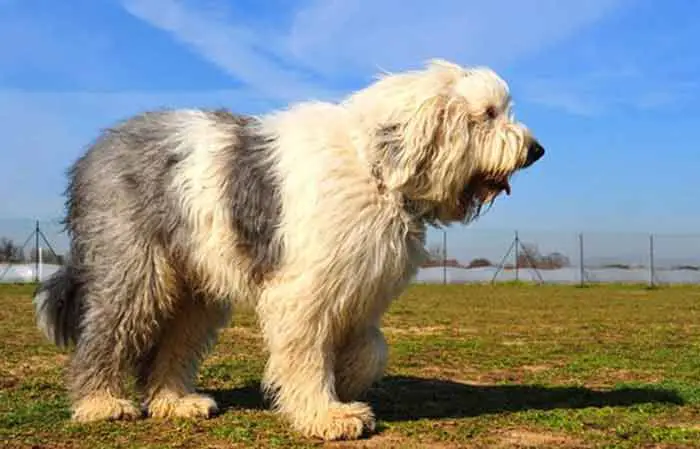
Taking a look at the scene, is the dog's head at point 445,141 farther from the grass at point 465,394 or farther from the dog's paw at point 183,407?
the dog's paw at point 183,407

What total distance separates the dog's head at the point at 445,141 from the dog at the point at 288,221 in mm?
10

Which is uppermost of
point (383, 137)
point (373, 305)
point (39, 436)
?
point (383, 137)

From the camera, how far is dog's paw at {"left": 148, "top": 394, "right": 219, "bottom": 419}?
6.79m

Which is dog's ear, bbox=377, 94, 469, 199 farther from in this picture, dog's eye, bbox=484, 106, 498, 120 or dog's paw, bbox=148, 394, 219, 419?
dog's paw, bbox=148, 394, 219, 419

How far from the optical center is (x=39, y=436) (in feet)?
19.7

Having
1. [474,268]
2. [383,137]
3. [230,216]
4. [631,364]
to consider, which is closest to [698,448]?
[383,137]

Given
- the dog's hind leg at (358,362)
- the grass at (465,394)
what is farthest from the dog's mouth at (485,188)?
the grass at (465,394)

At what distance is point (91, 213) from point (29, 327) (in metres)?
8.78

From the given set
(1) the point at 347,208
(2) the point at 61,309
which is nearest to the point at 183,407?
(2) the point at 61,309

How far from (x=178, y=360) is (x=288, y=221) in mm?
1900

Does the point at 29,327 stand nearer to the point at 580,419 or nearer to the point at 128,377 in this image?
the point at 128,377

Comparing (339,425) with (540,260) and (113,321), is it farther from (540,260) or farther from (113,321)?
(540,260)

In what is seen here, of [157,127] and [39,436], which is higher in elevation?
[157,127]

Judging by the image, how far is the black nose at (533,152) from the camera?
239 inches
